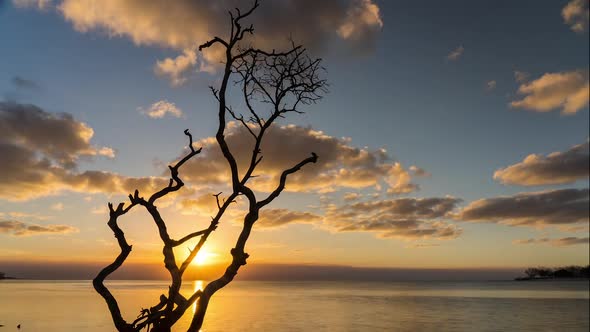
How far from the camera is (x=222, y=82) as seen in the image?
37.5 feet

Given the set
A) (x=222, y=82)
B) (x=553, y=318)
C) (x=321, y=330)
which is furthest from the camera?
(x=553, y=318)

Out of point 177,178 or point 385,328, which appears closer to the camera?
point 177,178

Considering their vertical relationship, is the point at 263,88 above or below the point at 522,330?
above

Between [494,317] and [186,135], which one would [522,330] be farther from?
[186,135]

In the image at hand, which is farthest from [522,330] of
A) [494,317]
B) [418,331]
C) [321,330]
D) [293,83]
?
[293,83]

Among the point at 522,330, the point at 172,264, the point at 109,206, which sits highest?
the point at 109,206

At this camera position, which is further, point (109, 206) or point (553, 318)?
point (553, 318)

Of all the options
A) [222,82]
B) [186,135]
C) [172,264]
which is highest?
[222,82]

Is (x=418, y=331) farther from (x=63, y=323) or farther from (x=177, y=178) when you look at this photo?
(x=177, y=178)

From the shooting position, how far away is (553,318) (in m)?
49.4

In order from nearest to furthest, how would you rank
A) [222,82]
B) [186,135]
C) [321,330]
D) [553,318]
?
[222,82], [186,135], [321,330], [553,318]

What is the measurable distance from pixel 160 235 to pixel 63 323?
33664mm

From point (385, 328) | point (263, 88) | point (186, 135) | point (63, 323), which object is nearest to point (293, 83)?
point (263, 88)

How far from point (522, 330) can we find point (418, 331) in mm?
9090
